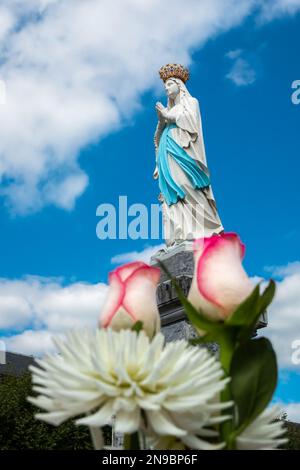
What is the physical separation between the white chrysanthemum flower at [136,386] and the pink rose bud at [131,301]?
17 cm

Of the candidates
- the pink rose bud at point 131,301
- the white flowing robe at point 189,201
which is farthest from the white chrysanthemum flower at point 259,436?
the white flowing robe at point 189,201

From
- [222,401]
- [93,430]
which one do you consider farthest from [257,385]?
[93,430]

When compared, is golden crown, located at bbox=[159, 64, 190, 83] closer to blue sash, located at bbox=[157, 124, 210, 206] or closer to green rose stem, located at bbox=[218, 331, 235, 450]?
blue sash, located at bbox=[157, 124, 210, 206]

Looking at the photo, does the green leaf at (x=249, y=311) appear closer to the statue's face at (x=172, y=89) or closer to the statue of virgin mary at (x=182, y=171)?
the statue of virgin mary at (x=182, y=171)

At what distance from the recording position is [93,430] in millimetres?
998

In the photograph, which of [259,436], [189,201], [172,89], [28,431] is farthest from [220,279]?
[28,431]

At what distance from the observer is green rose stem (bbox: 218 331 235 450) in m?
1.00

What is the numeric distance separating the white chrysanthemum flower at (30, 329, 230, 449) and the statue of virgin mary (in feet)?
21.6

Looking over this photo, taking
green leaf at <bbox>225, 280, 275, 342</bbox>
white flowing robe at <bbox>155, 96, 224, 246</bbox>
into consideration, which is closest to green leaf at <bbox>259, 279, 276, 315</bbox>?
green leaf at <bbox>225, 280, 275, 342</bbox>

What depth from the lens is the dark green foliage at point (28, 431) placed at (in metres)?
14.0

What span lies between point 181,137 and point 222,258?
7407 millimetres

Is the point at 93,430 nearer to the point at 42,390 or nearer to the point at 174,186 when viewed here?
the point at 42,390

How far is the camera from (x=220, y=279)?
42.7 inches

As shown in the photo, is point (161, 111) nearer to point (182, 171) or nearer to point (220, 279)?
point (182, 171)
